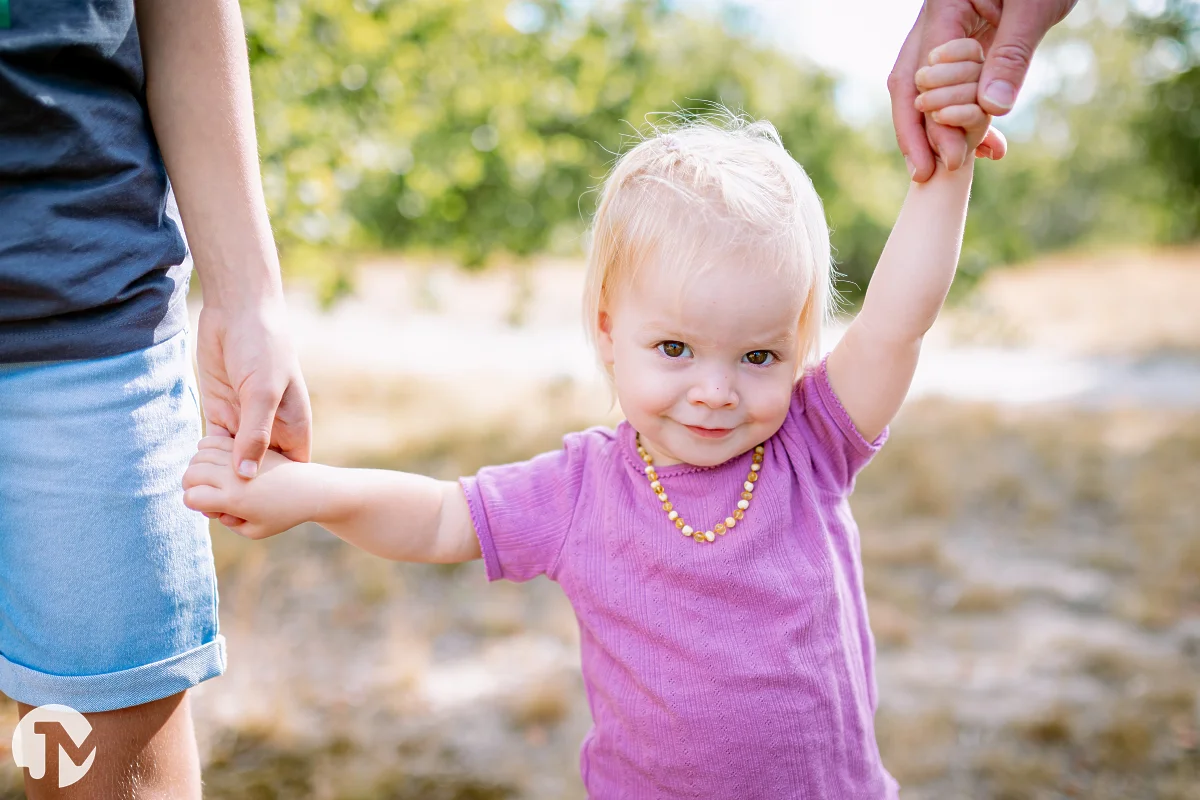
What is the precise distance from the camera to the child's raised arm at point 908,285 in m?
1.30

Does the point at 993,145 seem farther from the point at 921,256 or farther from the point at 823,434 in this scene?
the point at 823,434

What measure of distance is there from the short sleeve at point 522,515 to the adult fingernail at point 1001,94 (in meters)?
0.73

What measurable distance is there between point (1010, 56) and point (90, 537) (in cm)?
118

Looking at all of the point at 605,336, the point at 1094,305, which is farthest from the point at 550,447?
the point at 1094,305

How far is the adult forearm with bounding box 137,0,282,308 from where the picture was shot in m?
1.24

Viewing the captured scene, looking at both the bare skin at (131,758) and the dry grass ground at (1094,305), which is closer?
the bare skin at (131,758)

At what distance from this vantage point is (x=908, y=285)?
4.28 feet

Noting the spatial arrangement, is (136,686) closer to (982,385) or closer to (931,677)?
(931,677)

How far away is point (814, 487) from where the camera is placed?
4.63 ft

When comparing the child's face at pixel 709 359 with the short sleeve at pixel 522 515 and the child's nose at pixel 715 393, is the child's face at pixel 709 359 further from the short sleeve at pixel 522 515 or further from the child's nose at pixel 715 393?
the short sleeve at pixel 522 515

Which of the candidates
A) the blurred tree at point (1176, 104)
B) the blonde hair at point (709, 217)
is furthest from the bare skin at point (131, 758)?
the blurred tree at point (1176, 104)

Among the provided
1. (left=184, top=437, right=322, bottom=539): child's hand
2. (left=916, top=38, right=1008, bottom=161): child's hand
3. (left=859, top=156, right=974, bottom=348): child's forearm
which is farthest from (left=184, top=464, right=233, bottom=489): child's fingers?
(left=916, top=38, right=1008, bottom=161): child's hand

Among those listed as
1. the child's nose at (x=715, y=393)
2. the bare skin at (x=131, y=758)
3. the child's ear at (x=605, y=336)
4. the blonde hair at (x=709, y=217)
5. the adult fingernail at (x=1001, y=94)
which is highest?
the adult fingernail at (x=1001, y=94)

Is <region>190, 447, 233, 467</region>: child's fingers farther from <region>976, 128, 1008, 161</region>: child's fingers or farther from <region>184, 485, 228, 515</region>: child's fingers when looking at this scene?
<region>976, 128, 1008, 161</region>: child's fingers
